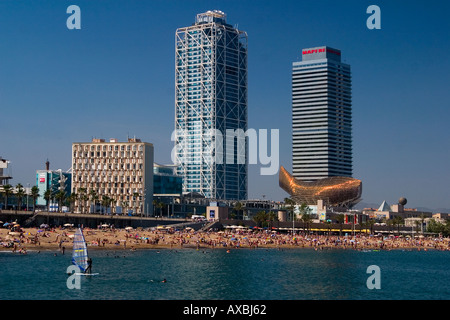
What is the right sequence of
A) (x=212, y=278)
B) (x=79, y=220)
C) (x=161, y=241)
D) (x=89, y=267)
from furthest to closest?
(x=79, y=220), (x=161, y=241), (x=212, y=278), (x=89, y=267)

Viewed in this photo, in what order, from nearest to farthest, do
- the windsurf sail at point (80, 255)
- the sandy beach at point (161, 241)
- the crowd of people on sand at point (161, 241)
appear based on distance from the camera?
the windsurf sail at point (80, 255), the sandy beach at point (161, 241), the crowd of people on sand at point (161, 241)

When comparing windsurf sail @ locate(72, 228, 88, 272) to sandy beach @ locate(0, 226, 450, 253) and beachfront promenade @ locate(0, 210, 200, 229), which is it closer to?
sandy beach @ locate(0, 226, 450, 253)

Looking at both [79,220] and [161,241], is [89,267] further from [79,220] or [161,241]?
[79,220]

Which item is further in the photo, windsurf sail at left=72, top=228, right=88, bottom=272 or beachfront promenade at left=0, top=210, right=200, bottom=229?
beachfront promenade at left=0, top=210, right=200, bottom=229

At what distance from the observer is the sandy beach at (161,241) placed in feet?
379

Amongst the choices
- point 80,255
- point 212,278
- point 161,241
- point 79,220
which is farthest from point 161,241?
point 80,255

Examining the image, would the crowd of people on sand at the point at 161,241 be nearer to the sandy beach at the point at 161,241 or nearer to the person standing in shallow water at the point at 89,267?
the sandy beach at the point at 161,241

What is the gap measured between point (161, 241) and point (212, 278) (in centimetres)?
5913

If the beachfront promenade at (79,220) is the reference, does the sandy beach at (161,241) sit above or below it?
below

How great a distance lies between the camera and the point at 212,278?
270ft

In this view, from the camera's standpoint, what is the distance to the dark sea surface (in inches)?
2605

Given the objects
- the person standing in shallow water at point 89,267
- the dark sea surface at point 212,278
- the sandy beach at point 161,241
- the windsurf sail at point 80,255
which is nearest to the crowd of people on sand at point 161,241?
the sandy beach at point 161,241

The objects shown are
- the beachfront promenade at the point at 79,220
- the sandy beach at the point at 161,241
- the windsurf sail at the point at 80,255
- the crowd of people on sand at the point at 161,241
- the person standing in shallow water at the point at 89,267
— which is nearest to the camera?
the windsurf sail at the point at 80,255

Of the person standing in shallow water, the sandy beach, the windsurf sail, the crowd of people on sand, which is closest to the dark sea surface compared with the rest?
the person standing in shallow water
